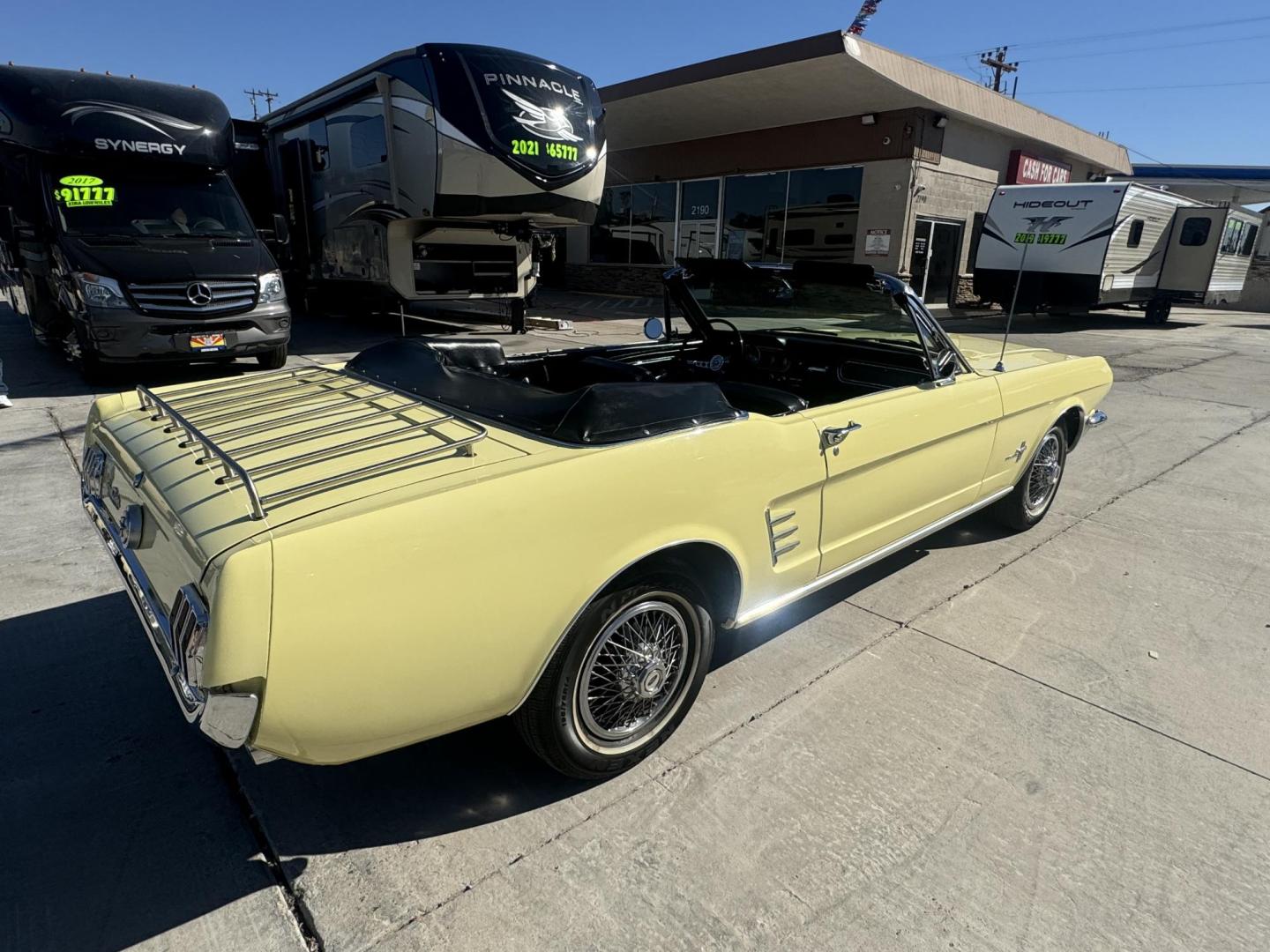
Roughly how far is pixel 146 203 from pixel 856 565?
803 centimetres

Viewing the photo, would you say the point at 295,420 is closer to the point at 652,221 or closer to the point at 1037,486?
the point at 1037,486

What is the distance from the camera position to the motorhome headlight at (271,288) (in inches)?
291

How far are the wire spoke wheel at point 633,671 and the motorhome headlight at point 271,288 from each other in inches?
267

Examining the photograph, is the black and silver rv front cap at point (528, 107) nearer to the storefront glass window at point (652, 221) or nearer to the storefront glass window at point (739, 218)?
the storefront glass window at point (739, 218)

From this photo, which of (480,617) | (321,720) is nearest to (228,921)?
(321,720)

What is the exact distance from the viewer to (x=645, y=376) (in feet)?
9.48

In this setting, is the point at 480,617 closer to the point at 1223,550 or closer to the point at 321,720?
the point at 321,720

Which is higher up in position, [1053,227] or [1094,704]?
[1053,227]

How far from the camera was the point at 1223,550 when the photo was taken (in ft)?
13.0

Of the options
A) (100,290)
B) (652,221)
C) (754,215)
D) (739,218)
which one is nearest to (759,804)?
(100,290)

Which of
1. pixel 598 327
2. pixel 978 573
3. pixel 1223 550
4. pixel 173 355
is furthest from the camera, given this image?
pixel 598 327

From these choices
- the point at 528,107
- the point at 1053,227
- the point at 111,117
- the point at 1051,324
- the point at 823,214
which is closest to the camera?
the point at 111,117

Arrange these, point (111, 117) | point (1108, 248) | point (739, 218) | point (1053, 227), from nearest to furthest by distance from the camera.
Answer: point (111, 117)
point (1108, 248)
point (1053, 227)
point (739, 218)

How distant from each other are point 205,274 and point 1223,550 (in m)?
8.20
